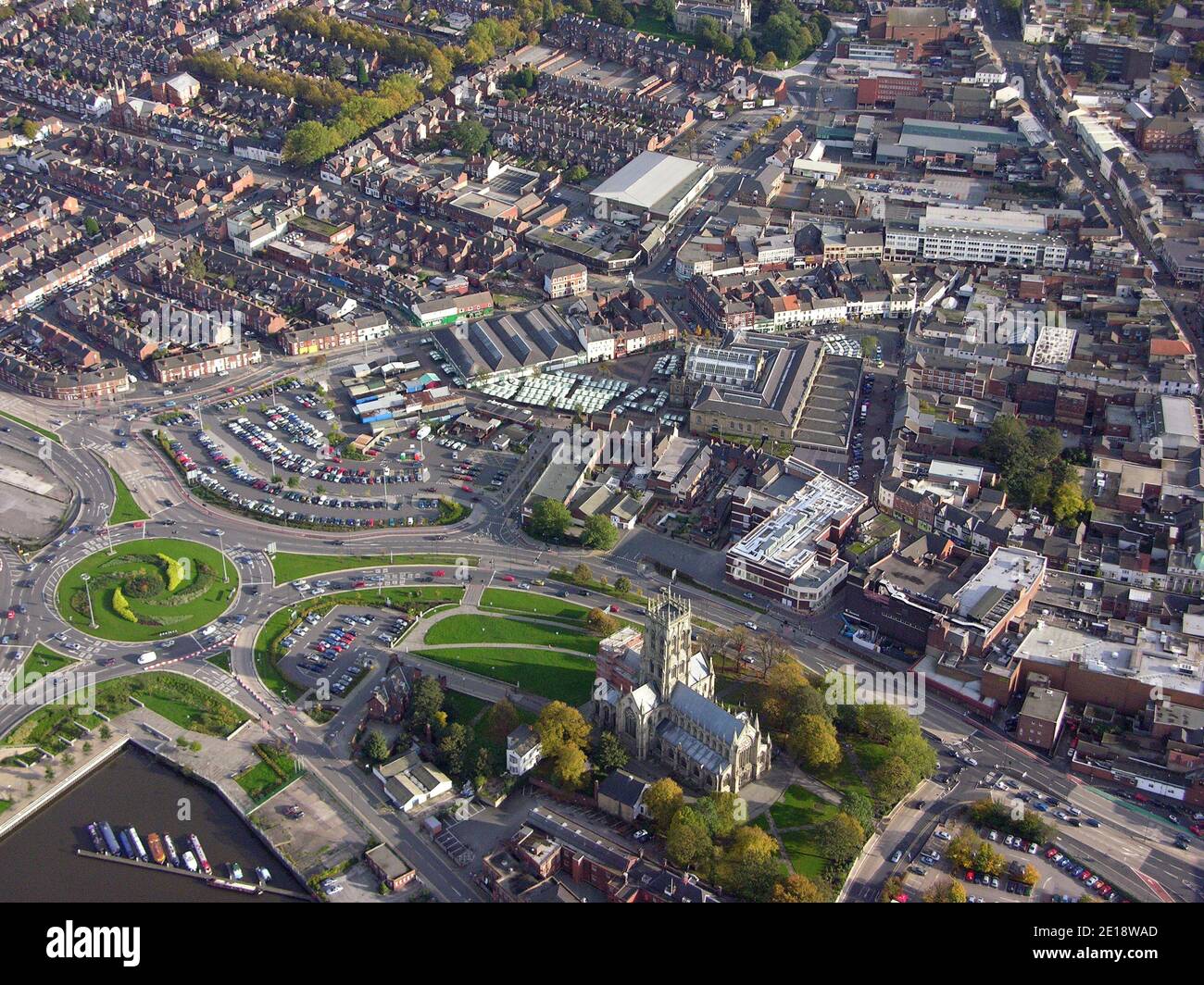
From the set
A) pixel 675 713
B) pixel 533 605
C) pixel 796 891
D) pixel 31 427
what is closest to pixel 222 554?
pixel 533 605

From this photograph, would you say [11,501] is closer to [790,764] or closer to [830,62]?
[790,764]

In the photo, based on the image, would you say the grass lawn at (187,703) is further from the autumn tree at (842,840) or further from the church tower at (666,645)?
the autumn tree at (842,840)

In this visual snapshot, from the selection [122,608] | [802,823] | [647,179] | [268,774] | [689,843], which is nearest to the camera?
[689,843]

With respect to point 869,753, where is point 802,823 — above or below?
below

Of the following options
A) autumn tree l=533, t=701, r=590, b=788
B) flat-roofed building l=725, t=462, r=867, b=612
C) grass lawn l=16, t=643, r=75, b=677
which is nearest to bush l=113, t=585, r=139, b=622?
grass lawn l=16, t=643, r=75, b=677

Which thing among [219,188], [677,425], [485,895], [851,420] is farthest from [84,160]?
[485,895]

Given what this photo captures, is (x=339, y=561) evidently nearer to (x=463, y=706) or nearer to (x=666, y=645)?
(x=463, y=706)

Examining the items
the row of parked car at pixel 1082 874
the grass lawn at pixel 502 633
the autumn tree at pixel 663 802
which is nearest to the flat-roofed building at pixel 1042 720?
the row of parked car at pixel 1082 874
